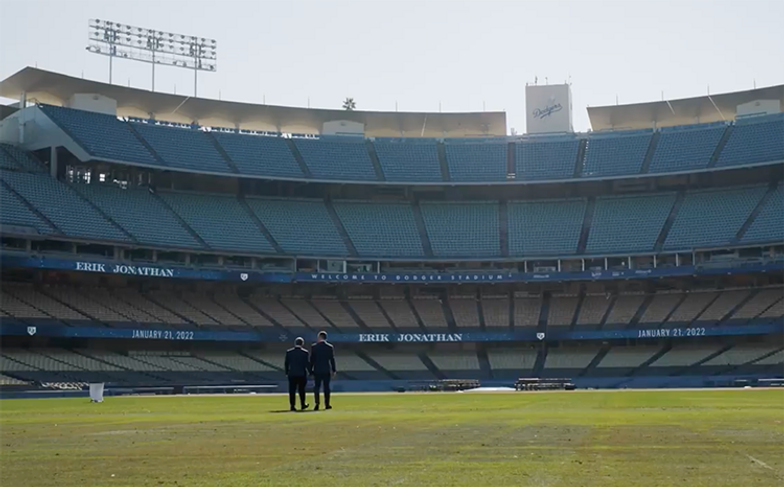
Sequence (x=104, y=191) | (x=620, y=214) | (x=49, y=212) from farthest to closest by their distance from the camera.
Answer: (x=620, y=214)
(x=104, y=191)
(x=49, y=212)

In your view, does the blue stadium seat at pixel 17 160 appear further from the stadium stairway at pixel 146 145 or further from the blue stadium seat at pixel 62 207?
the stadium stairway at pixel 146 145

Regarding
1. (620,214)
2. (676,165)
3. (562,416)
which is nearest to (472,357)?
(620,214)

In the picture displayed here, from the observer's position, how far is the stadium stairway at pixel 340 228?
84.3 m

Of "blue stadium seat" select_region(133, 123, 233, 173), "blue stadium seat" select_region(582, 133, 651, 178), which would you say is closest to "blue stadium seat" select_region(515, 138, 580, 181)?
"blue stadium seat" select_region(582, 133, 651, 178)

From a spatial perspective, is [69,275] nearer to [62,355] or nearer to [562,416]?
[62,355]

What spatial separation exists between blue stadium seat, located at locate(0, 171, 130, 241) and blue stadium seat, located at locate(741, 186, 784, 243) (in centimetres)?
4781

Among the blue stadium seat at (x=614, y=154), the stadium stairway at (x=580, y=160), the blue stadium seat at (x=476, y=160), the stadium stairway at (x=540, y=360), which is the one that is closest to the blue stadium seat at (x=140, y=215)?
the blue stadium seat at (x=476, y=160)

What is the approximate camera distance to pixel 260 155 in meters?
87.6

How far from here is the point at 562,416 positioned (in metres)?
23.5

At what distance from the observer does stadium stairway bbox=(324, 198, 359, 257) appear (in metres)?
84.3

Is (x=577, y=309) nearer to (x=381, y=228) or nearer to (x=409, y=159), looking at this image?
(x=381, y=228)

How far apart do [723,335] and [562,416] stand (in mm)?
56570

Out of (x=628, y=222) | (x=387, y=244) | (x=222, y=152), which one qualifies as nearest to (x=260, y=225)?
(x=222, y=152)

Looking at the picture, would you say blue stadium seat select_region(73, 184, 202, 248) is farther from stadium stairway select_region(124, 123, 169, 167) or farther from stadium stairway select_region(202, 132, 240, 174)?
stadium stairway select_region(202, 132, 240, 174)
